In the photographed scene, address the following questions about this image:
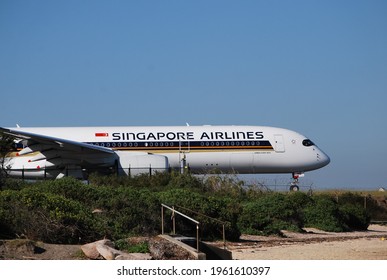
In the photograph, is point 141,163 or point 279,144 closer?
point 141,163

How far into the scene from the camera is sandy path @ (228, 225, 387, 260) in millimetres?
17703

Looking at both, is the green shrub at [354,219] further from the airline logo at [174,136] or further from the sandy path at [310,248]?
the airline logo at [174,136]

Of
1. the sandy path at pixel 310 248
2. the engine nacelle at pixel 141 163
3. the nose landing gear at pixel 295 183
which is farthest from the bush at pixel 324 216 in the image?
the engine nacelle at pixel 141 163

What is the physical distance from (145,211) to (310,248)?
4477mm

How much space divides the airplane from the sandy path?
57.6ft

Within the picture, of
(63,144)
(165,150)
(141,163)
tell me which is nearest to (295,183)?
(165,150)

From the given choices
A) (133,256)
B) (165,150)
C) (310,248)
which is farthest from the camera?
(165,150)

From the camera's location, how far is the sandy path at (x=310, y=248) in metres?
17.7

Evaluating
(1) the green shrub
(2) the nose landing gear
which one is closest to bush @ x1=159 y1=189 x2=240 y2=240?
(1) the green shrub

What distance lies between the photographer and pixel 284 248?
20.4 meters

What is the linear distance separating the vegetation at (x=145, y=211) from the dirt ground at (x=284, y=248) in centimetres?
89

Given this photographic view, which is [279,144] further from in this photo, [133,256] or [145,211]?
[133,256]
